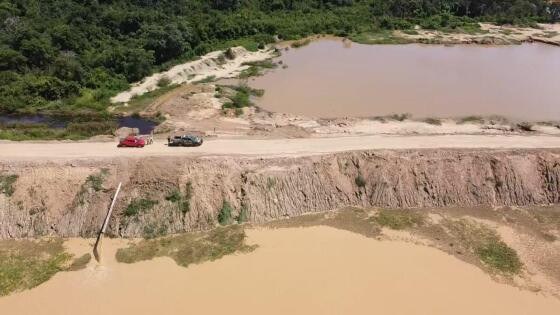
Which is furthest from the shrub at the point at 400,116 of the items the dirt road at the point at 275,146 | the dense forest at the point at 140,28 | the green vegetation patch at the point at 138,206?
the dense forest at the point at 140,28

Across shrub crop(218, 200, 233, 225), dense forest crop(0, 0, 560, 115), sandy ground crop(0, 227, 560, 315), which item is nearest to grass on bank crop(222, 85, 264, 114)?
dense forest crop(0, 0, 560, 115)

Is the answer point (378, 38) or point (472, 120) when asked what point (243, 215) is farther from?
point (378, 38)

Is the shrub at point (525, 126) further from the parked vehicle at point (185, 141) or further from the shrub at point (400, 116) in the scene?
the parked vehicle at point (185, 141)

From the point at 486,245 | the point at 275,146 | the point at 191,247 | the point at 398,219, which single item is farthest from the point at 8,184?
the point at 486,245

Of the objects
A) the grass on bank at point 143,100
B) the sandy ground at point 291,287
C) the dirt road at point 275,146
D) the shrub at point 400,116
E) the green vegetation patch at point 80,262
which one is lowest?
the sandy ground at point 291,287

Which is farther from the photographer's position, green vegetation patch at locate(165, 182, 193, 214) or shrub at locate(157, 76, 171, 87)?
shrub at locate(157, 76, 171, 87)

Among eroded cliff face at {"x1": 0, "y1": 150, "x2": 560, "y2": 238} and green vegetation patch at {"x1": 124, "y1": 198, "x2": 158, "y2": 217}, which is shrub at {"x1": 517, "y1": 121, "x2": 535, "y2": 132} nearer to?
eroded cliff face at {"x1": 0, "y1": 150, "x2": 560, "y2": 238}
